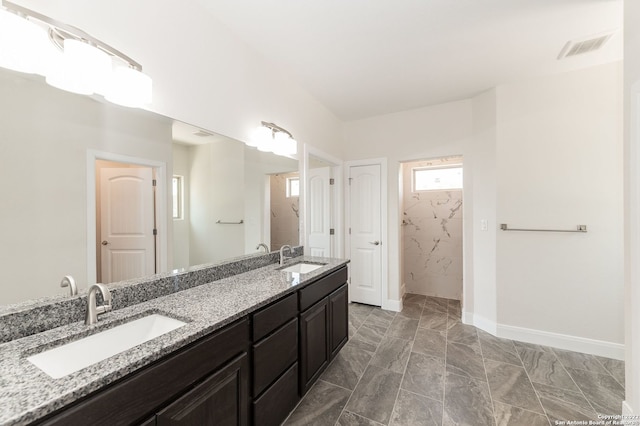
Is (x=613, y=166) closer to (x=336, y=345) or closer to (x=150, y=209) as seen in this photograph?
(x=336, y=345)

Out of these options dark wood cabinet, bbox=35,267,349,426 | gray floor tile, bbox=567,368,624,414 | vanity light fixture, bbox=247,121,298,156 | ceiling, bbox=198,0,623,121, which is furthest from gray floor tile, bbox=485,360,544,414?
ceiling, bbox=198,0,623,121

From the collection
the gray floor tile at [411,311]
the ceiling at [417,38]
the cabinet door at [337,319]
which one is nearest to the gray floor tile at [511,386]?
the gray floor tile at [411,311]

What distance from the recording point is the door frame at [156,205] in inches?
46.3

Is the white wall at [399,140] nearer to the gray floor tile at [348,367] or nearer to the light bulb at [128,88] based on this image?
the gray floor tile at [348,367]

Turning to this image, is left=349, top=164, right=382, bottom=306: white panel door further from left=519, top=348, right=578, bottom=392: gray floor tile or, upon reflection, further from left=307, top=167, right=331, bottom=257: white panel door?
left=519, top=348, right=578, bottom=392: gray floor tile

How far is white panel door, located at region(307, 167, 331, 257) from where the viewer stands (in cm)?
350

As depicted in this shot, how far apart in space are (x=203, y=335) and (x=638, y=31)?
274cm

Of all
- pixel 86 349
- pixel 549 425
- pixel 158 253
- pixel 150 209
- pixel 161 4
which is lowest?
pixel 549 425

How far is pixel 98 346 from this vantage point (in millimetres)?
1012

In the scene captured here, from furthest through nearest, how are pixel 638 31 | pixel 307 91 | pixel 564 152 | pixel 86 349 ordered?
1. pixel 307 91
2. pixel 564 152
3. pixel 638 31
4. pixel 86 349

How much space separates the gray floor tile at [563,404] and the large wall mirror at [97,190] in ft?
8.07

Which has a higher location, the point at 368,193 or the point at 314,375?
the point at 368,193

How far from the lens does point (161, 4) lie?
Result: 1449 millimetres

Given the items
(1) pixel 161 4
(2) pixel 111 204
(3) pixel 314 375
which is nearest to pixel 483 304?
(3) pixel 314 375
